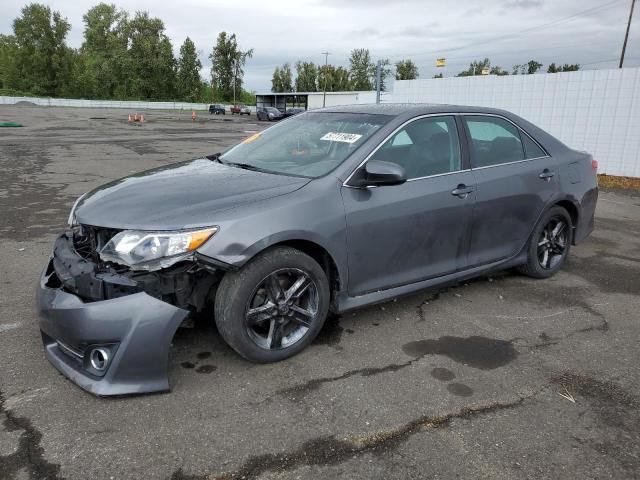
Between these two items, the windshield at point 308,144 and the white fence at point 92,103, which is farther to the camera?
the white fence at point 92,103

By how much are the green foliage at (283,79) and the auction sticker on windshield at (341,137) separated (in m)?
107

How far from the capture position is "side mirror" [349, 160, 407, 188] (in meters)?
3.28

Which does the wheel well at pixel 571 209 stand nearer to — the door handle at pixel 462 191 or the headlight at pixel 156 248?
the door handle at pixel 462 191

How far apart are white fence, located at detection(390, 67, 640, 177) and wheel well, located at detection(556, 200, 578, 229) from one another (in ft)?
28.9

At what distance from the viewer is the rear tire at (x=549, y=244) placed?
4711mm

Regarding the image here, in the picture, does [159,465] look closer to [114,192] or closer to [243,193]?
[243,193]

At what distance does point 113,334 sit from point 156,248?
0.49 metres

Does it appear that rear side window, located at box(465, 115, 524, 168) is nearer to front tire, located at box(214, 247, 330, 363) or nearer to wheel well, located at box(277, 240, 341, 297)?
wheel well, located at box(277, 240, 341, 297)

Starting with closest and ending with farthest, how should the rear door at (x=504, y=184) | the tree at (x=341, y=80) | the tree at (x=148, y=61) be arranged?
the rear door at (x=504, y=184), the tree at (x=148, y=61), the tree at (x=341, y=80)

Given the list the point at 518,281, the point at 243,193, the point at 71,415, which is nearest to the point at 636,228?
the point at 518,281

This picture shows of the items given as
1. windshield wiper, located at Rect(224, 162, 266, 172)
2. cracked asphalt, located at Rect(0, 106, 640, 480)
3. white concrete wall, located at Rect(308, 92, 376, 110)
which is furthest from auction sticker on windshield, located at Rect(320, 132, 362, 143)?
A: white concrete wall, located at Rect(308, 92, 376, 110)

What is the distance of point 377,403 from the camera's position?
282cm

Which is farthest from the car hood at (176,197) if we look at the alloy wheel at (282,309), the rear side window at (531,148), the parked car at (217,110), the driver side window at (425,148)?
the parked car at (217,110)

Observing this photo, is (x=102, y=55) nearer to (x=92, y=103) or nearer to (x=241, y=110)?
(x=92, y=103)
